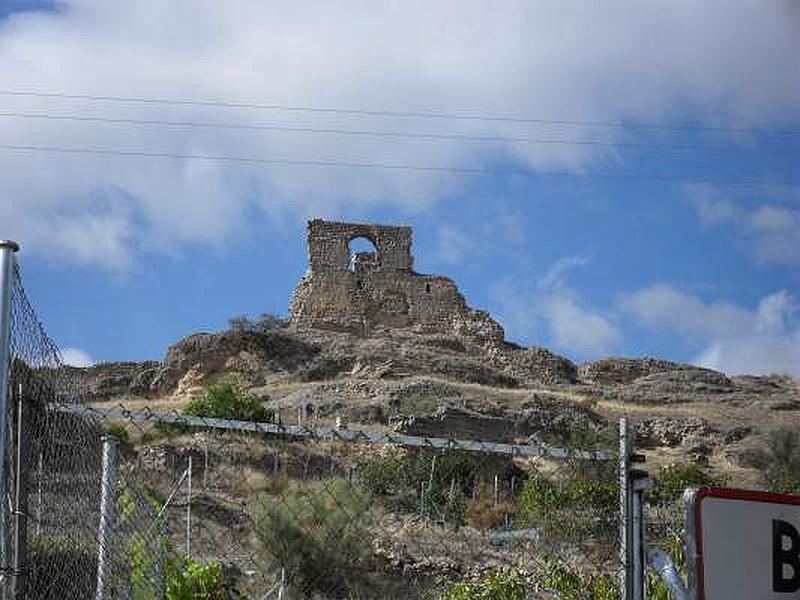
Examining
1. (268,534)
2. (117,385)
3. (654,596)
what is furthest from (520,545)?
(117,385)

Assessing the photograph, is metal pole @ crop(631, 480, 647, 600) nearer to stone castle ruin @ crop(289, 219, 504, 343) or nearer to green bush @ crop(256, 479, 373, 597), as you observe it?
green bush @ crop(256, 479, 373, 597)

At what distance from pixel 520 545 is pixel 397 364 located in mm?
32181

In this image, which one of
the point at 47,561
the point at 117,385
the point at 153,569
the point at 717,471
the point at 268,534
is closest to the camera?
the point at 47,561

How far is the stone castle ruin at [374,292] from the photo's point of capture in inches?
1916

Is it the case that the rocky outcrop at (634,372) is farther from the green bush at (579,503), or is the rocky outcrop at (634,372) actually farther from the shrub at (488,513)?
the green bush at (579,503)

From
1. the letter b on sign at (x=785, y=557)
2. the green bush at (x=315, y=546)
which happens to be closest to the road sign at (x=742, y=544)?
the letter b on sign at (x=785, y=557)

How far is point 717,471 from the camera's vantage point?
109 ft

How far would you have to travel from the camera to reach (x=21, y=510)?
3961 millimetres

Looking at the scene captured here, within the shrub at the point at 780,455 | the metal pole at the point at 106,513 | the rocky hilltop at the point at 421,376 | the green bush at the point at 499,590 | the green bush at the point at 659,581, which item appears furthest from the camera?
the rocky hilltop at the point at 421,376

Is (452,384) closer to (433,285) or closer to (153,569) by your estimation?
(433,285)

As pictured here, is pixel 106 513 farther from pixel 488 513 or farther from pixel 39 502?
pixel 488 513

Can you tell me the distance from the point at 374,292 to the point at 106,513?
44.9 meters

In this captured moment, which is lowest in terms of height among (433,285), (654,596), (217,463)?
(654,596)

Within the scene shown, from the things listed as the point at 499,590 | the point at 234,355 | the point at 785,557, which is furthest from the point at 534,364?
the point at 785,557
